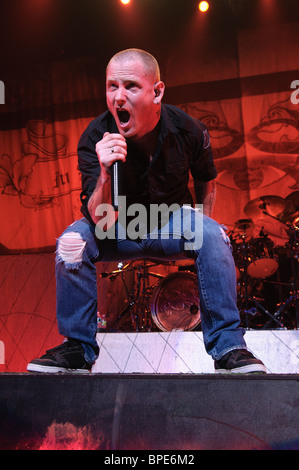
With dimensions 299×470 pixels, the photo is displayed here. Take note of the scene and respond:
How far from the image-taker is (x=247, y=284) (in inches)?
184

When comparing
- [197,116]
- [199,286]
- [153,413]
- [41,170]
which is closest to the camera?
[153,413]

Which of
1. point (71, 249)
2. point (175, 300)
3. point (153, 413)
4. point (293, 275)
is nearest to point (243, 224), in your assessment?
point (293, 275)

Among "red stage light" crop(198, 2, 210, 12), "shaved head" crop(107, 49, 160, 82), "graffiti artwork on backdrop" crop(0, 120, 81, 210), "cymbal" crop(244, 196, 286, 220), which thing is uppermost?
"red stage light" crop(198, 2, 210, 12)

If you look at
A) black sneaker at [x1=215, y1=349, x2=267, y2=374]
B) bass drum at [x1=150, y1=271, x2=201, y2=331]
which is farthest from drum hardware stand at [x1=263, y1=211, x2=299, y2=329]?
black sneaker at [x1=215, y1=349, x2=267, y2=374]

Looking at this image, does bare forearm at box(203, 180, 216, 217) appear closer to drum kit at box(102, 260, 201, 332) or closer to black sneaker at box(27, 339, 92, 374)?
black sneaker at box(27, 339, 92, 374)

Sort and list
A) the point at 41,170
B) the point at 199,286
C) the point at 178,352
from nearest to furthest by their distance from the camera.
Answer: the point at 199,286 → the point at 178,352 → the point at 41,170

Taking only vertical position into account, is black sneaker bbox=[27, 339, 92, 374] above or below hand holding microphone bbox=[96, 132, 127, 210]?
below

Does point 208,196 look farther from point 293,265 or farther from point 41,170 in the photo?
point 41,170

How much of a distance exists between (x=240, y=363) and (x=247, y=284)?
3407mm

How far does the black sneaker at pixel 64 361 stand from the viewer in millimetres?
1377

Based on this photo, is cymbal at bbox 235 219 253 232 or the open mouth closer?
the open mouth

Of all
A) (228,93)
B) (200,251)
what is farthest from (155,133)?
(228,93)

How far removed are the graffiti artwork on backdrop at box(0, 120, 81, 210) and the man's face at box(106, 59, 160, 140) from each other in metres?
3.56

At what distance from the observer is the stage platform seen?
855 mm
